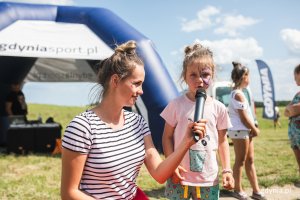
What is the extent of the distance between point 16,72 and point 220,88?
6.61 metres

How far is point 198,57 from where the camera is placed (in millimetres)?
2631

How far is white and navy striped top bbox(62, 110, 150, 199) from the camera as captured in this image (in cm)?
176

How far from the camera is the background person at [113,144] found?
1.75 metres

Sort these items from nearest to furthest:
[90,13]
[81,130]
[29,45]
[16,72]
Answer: [81,130] → [29,45] → [90,13] → [16,72]

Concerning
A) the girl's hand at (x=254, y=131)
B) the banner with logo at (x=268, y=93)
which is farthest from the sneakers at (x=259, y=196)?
the banner with logo at (x=268, y=93)

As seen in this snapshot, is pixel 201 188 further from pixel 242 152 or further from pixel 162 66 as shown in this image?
pixel 162 66

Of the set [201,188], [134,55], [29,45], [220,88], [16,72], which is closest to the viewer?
[134,55]

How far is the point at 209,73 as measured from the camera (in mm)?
2568

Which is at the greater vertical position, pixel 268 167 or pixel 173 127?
pixel 173 127

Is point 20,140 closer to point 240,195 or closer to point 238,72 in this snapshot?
point 240,195

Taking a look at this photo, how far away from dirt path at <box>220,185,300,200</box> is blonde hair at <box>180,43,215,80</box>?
8.46 feet

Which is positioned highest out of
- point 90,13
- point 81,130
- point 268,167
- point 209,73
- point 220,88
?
point 90,13

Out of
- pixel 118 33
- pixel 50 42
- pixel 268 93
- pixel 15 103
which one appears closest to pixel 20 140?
pixel 15 103

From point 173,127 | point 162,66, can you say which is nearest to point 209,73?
point 173,127
